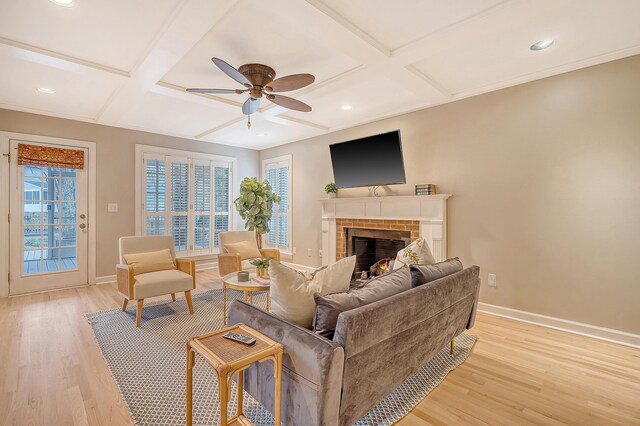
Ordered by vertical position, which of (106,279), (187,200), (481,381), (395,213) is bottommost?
(481,381)

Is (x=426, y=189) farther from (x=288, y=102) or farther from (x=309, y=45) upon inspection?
(x=309, y=45)

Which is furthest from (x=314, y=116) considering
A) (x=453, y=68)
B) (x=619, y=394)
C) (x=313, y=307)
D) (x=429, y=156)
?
(x=619, y=394)

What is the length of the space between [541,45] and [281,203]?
469cm

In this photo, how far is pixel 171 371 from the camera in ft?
7.34

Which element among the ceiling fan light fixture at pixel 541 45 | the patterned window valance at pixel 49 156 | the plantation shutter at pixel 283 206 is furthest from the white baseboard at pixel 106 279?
the ceiling fan light fixture at pixel 541 45

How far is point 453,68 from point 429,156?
120 cm

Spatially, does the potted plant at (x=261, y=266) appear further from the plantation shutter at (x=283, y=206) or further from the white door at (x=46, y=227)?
the white door at (x=46, y=227)

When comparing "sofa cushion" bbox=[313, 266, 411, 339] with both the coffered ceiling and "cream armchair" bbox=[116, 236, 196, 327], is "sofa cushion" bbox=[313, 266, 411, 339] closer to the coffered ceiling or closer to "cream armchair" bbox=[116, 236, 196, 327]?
the coffered ceiling

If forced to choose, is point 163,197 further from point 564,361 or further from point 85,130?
point 564,361

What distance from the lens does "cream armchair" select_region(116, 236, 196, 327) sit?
123 inches

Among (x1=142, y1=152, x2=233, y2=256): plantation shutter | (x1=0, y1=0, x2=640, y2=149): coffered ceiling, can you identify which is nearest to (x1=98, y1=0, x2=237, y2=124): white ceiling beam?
(x1=0, y1=0, x2=640, y2=149): coffered ceiling

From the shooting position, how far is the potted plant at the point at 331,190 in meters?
4.94

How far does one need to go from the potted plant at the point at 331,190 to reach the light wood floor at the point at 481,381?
278cm

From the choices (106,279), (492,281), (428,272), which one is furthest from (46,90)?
(492,281)
